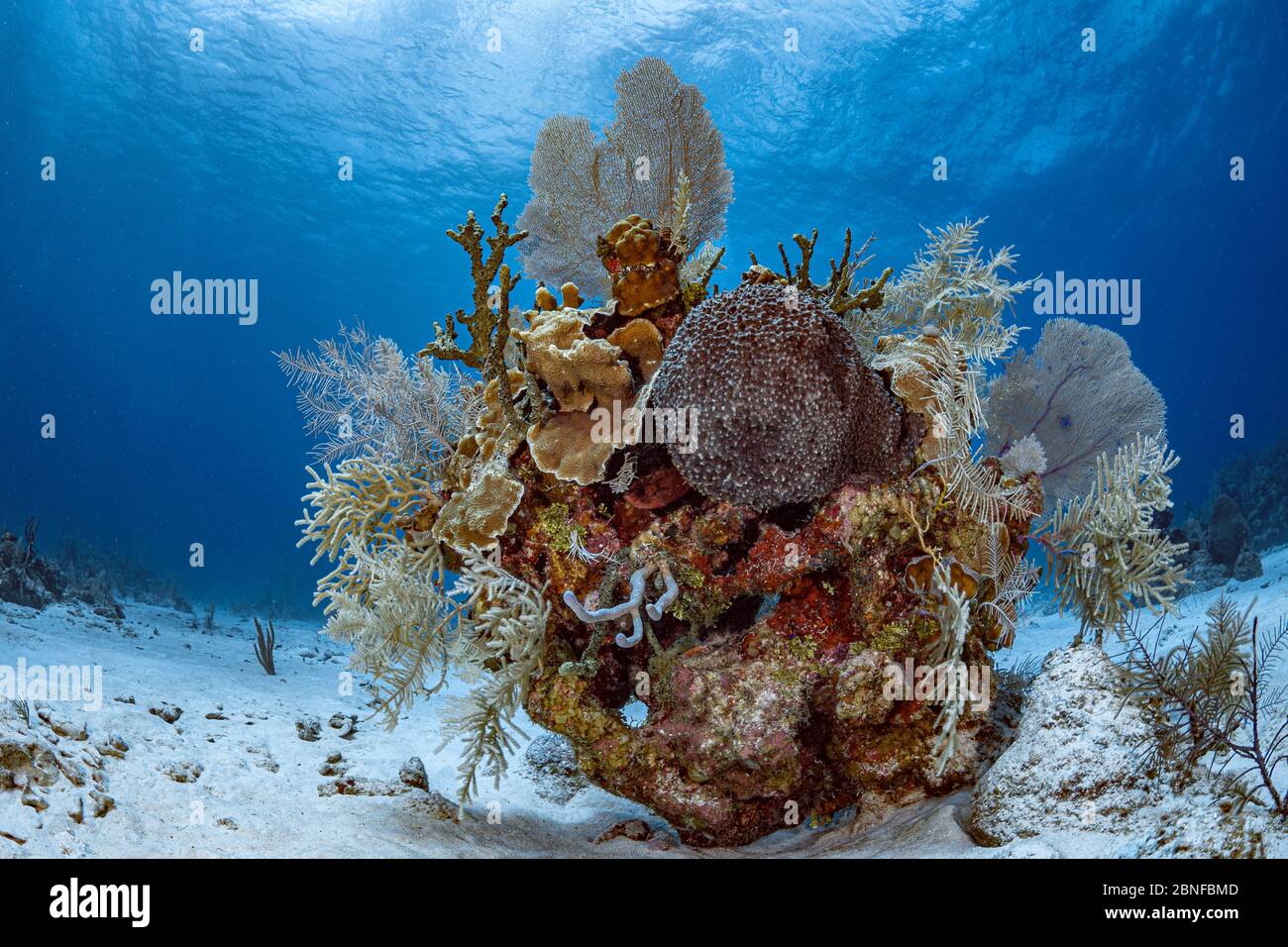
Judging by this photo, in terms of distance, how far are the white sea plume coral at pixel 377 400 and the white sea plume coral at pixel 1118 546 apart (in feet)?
13.9

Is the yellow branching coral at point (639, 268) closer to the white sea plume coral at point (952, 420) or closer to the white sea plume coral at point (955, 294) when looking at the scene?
the white sea plume coral at point (952, 420)

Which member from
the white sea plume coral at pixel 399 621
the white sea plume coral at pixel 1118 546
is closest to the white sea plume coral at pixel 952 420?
the white sea plume coral at pixel 1118 546

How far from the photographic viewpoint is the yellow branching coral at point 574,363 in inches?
147

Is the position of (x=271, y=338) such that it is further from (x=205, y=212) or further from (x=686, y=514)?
(x=686, y=514)

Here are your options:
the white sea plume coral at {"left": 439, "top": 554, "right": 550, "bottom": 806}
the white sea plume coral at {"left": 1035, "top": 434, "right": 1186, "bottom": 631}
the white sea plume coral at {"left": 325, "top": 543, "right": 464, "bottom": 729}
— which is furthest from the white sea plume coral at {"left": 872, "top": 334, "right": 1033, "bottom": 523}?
the white sea plume coral at {"left": 325, "top": 543, "right": 464, "bottom": 729}

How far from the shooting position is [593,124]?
30.0 meters

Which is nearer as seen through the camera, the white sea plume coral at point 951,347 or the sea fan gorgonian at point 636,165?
the white sea plume coral at point 951,347

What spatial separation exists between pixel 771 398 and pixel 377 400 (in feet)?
10.3

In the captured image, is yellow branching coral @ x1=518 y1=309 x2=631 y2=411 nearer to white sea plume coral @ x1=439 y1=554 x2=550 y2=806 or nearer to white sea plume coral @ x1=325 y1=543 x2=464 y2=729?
white sea plume coral @ x1=439 y1=554 x2=550 y2=806
